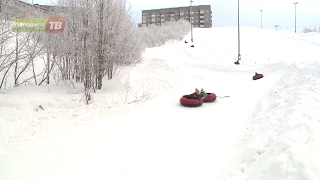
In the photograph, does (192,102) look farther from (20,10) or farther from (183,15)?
(183,15)

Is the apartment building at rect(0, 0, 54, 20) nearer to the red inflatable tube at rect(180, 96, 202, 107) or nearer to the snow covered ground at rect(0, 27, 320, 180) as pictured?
the snow covered ground at rect(0, 27, 320, 180)

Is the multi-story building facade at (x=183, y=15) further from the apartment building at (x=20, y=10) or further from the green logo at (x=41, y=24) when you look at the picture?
the green logo at (x=41, y=24)

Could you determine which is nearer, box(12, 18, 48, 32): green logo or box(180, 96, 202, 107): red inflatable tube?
box(180, 96, 202, 107): red inflatable tube

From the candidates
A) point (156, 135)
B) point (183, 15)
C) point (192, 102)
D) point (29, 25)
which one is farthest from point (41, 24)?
point (183, 15)

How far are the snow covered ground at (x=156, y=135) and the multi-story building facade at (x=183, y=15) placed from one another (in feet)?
272

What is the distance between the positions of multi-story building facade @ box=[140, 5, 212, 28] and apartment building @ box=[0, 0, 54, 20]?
7997cm

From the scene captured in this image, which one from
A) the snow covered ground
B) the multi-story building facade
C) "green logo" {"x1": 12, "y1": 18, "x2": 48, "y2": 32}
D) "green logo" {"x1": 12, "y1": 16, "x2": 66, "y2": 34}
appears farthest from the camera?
the multi-story building facade

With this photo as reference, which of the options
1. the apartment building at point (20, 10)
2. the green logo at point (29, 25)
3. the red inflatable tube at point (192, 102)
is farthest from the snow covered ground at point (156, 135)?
the apartment building at point (20, 10)

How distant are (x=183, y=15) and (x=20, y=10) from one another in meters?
85.9

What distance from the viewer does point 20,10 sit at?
36.8 feet

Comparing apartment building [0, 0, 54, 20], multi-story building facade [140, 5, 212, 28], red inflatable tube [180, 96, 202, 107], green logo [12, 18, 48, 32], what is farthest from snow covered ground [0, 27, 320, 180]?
multi-story building facade [140, 5, 212, 28]

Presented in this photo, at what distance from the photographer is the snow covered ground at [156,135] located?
14.2 ft

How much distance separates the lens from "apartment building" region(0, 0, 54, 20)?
32.5 ft

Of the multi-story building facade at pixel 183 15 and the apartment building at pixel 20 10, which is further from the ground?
the multi-story building facade at pixel 183 15
